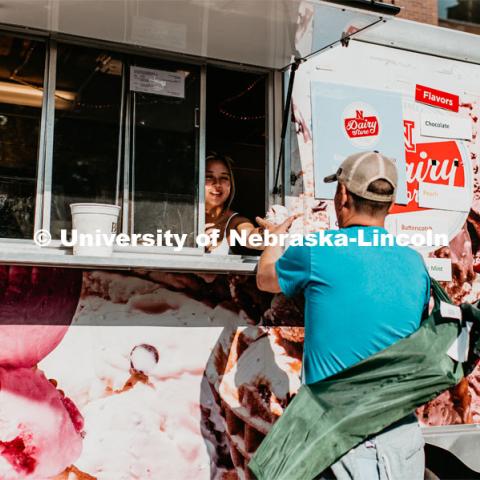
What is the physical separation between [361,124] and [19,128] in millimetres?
A: 2493

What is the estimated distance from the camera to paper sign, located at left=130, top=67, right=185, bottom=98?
443 cm

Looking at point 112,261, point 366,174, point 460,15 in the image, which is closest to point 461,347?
point 366,174

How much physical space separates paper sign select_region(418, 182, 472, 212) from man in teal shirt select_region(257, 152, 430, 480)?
2.23 metres

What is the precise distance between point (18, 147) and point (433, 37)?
324 centimetres

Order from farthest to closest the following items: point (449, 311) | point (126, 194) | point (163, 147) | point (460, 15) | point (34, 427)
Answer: point (460, 15) → point (163, 147) → point (126, 194) → point (34, 427) → point (449, 311)

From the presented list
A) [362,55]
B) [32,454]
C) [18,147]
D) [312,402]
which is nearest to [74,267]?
[32,454]

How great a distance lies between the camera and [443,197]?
16.4ft

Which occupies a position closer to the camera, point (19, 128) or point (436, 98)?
point (19, 128)

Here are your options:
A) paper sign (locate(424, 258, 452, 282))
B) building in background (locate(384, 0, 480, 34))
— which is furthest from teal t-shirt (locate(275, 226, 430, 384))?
building in background (locate(384, 0, 480, 34))

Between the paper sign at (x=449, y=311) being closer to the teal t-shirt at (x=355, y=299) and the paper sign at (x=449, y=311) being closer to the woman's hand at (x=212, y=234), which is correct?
the teal t-shirt at (x=355, y=299)

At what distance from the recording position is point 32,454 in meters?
3.51

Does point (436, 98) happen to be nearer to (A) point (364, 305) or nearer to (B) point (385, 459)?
(A) point (364, 305)

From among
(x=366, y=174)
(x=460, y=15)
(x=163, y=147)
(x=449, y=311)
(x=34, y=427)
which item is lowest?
(x=34, y=427)

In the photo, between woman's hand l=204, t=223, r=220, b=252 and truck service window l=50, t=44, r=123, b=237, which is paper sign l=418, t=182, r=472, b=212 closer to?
woman's hand l=204, t=223, r=220, b=252
